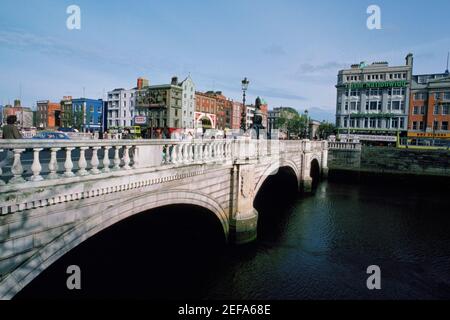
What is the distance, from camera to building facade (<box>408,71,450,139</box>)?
54.2m

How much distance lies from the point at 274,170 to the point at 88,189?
16.6 meters

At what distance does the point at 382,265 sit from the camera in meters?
13.4

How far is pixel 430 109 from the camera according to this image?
5553cm

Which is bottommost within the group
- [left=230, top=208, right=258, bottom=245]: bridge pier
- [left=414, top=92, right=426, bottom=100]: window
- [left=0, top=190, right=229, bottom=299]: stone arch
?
[left=230, top=208, right=258, bottom=245]: bridge pier

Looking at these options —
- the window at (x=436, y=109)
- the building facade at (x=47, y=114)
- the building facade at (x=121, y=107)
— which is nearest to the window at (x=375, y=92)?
the window at (x=436, y=109)

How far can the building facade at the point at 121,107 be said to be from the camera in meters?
75.8

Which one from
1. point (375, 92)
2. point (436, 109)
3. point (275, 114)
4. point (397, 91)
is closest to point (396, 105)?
point (397, 91)

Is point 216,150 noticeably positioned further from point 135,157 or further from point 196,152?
point 135,157

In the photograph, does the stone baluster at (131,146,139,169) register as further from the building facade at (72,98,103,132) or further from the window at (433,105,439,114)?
the building facade at (72,98,103,132)

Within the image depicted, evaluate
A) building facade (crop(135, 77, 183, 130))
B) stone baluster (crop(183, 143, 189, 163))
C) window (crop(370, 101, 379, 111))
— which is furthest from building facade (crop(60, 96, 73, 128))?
stone baluster (crop(183, 143, 189, 163))

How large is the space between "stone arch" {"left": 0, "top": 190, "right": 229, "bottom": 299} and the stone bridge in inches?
0.6

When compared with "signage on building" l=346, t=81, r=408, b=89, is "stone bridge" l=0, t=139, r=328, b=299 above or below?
below
